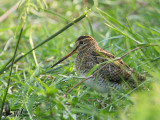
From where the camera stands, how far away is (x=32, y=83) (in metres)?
3.74

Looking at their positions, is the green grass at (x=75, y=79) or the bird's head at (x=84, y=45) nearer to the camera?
the green grass at (x=75, y=79)

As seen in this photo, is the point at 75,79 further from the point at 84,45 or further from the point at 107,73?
the point at 84,45

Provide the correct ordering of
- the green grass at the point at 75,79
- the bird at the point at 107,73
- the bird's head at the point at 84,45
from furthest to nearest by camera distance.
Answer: the bird's head at the point at 84,45 < the bird at the point at 107,73 < the green grass at the point at 75,79

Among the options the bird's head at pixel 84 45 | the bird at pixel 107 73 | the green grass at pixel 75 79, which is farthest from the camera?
the bird's head at pixel 84 45

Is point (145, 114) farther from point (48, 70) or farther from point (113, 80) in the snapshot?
point (48, 70)

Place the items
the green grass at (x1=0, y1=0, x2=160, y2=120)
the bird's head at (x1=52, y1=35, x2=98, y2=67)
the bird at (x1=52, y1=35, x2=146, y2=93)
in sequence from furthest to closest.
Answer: the bird's head at (x1=52, y1=35, x2=98, y2=67), the bird at (x1=52, y1=35, x2=146, y2=93), the green grass at (x1=0, y1=0, x2=160, y2=120)

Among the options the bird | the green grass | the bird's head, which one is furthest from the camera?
the bird's head

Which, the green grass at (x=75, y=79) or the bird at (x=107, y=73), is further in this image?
the bird at (x=107, y=73)

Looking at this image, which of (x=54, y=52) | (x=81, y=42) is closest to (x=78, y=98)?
(x=81, y=42)

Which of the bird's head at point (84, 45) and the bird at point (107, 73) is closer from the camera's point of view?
the bird at point (107, 73)

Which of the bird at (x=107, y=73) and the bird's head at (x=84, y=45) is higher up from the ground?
the bird's head at (x=84, y=45)

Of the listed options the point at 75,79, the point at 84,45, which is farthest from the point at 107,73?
the point at 84,45

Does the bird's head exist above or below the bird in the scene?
above

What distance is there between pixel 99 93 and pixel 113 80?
24cm
